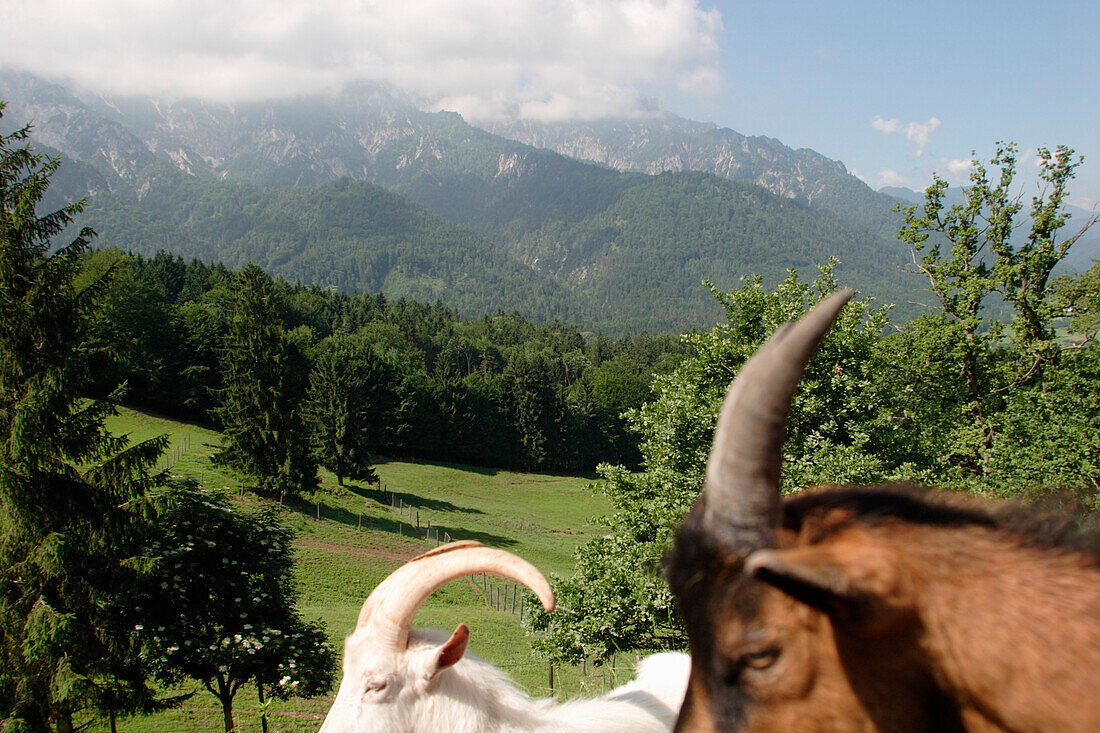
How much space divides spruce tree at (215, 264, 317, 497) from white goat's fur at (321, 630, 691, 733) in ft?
144

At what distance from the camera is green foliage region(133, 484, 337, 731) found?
485 inches

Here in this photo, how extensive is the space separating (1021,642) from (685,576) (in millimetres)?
900

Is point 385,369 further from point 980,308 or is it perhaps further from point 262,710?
point 262,710

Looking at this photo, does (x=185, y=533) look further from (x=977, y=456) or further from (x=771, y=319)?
(x=977, y=456)

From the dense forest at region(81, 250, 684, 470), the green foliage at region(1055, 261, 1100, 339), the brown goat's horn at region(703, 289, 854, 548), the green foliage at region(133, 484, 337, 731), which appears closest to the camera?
the brown goat's horn at region(703, 289, 854, 548)

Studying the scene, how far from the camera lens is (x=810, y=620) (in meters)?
1.76

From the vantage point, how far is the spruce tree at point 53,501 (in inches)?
426

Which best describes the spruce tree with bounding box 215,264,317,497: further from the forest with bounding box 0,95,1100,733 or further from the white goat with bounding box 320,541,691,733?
the white goat with bounding box 320,541,691,733

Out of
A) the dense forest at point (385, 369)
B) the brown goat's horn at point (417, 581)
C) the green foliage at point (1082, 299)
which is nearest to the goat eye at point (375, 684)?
the brown goat's horn at point (417, 581)

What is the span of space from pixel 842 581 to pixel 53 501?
14.4m

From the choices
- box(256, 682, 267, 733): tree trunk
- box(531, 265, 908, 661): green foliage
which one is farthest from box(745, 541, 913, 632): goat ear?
box(531, 265, 908, 661): green foliage

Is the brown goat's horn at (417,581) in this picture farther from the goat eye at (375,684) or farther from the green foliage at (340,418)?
the green foliage at (340,418)

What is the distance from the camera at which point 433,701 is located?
3760 millimetres

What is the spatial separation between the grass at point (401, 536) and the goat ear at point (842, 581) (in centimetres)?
832
